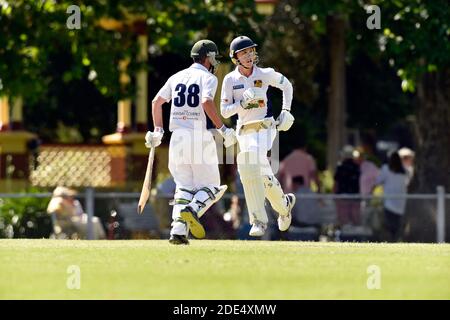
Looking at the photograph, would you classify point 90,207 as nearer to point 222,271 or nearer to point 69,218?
point 69,218

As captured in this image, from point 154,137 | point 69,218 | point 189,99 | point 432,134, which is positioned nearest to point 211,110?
point 189,99

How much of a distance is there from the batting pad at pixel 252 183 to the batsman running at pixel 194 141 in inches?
12.3

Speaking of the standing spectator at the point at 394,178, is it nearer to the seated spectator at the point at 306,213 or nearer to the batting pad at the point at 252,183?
the seated spectator at the point at 306,213

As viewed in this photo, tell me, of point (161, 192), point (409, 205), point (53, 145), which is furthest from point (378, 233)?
point (53, 145)

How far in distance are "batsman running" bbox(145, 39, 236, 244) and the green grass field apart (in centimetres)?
41

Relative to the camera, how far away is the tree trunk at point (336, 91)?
37.6 meters

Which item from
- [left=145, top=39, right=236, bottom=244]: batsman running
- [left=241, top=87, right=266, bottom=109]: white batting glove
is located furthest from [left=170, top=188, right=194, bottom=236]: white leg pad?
[left=241, top=87, right=266, bottom=109]: white batting glove

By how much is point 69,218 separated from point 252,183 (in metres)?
7.29

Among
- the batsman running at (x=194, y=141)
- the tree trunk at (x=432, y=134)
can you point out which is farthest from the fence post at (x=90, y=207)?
the tree trunk at (x=432, y=134)

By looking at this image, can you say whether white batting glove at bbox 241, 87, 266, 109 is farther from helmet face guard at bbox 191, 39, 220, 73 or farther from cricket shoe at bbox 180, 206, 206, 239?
cricket shoe at bbox 180, 206, 206, 239

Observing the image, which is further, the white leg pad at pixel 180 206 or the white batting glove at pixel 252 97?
the white batting glove at pixel 252 97
